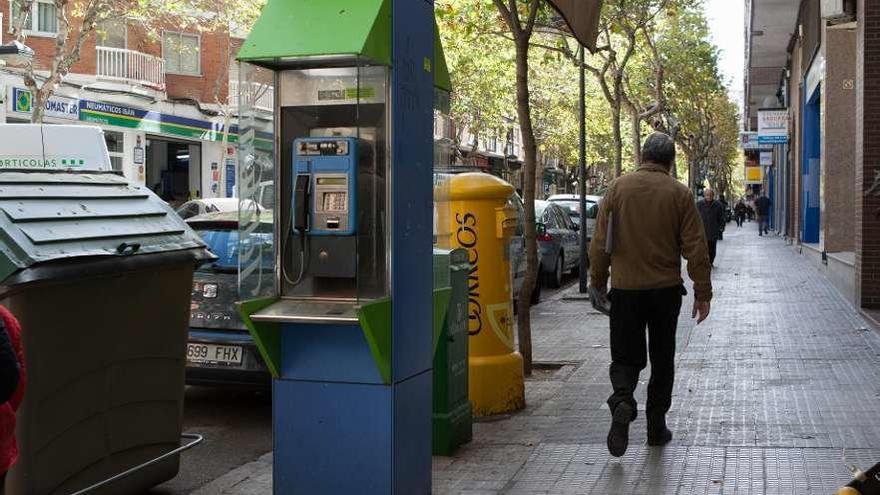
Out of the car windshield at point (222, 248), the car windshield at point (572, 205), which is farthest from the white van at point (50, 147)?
the car windshield at point (572, 205)

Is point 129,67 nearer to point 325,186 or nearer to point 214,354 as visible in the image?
point 214,354

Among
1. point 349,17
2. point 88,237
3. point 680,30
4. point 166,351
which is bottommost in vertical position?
point 166,351

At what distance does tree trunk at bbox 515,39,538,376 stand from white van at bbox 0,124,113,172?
6575 mm

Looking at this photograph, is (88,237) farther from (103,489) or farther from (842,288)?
(842,288)

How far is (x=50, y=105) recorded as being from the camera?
28.6m

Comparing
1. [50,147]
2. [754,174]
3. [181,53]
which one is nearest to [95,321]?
[50,147]

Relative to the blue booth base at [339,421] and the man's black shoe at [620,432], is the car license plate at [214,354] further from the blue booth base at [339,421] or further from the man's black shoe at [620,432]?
the man's black shoe at [620,432]

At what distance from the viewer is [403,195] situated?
4.85 meters

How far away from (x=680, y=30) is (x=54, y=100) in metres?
18.0

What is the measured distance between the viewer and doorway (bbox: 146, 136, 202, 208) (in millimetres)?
35562

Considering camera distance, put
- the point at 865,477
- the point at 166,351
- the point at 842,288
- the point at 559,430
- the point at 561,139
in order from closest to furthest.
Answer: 1. the point at 865,477
2. the point at 166,351
3. the point at 559,430
4. the point at 842,288
5. the point at 561,139

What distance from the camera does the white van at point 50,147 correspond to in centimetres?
1335

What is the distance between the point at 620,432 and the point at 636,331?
60 cm

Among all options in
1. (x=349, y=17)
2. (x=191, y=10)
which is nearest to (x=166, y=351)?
(x=349, y=17)
